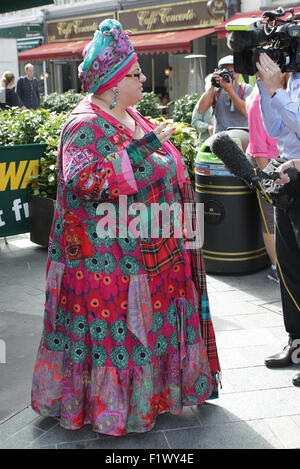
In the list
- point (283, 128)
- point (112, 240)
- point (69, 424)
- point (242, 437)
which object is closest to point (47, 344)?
point (69, 424)

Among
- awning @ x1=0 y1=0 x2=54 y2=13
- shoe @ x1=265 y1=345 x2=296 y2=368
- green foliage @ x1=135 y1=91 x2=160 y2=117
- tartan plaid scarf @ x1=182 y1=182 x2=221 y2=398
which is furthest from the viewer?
green foliage @ x1=135 y1=91 x2=160 y2=117

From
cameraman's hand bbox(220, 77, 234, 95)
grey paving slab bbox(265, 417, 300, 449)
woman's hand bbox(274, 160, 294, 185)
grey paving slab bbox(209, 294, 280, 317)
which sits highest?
cameraman's hand bbox(220, 77, 234, 95)

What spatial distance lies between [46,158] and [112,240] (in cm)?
375

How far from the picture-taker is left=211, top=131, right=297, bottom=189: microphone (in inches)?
128

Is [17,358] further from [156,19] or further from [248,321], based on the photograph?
[156,19]

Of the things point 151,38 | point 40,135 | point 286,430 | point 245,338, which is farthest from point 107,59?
point 151,38

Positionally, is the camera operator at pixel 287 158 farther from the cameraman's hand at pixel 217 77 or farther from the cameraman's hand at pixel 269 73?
the cameraman's hand at pixel 217 77

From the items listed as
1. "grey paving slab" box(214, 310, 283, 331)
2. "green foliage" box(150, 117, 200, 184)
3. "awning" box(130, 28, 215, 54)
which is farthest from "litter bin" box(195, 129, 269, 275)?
"awning" box(130, 28, 215, 54)

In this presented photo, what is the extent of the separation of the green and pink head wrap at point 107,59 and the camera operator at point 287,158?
0.76 metres

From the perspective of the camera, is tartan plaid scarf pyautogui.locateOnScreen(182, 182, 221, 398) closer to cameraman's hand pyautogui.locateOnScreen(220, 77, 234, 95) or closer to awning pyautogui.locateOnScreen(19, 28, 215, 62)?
cameraman's hand pyautogui.locateOnScreen(220, 77, 234, 95)

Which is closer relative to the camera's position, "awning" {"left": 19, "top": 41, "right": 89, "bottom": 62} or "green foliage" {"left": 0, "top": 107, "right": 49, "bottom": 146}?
"green foliage" {"left": 0, "top": 107, "right": 49, "bottom": 146}

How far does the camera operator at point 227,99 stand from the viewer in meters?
5.91

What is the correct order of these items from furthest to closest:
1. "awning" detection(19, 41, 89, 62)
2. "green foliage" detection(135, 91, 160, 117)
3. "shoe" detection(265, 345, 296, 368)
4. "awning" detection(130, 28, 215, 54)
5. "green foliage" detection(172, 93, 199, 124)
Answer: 1. "awning" detection(19, 41, 89, 62)
2. "awning" detection(130, 28, 215, 54)
3. "green foliage" detection(135, 91, 160, 117)
4. "green foliage" detection(172, 93, 199, 124)
5. "shoe" detection(265, 345, 296, 368)

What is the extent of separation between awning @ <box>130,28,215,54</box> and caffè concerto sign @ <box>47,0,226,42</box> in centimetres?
35
